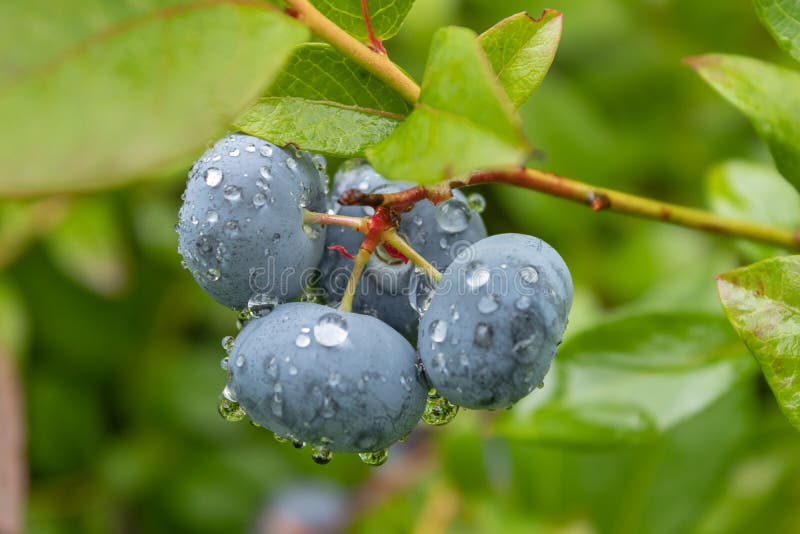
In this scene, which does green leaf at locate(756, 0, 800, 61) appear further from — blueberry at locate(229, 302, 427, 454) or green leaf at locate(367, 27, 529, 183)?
blueberry at locate(229, 302, 427, 454)

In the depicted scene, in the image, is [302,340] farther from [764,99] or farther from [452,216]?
[764,99]

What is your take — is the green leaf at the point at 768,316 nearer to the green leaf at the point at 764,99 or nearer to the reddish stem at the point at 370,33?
the green leaf at the point at 764,99

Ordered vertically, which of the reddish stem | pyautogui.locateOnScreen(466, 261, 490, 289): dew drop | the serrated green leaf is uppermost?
the reddish stem

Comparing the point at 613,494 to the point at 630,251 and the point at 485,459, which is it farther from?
the point at 630,251

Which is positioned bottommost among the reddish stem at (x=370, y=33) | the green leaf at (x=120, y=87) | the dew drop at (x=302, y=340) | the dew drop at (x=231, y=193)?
the dew drop at (x=302, y=340)

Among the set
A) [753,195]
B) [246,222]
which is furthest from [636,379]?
[246,222]

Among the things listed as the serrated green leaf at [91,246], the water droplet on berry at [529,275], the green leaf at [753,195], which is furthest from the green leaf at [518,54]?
the serrated green leaf at [91,246]

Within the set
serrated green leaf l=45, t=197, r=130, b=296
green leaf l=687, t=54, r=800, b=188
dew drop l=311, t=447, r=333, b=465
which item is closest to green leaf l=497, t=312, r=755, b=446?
green leaf l=687, t=54, r=800, b=188

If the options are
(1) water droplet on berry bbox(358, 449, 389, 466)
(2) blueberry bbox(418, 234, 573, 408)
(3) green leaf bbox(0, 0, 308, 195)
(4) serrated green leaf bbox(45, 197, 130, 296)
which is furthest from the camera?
(4) serrated green leaf bbox(45, 197, 130, 296)
